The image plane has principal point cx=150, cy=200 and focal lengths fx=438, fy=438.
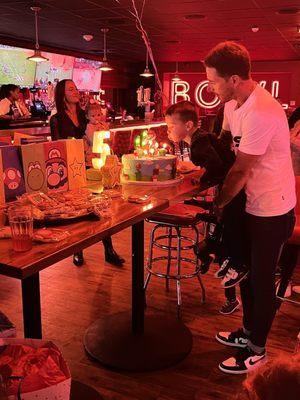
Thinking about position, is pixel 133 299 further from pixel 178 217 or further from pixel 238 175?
pixel 238 175

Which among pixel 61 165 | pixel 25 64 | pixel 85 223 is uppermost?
pixel 25 64

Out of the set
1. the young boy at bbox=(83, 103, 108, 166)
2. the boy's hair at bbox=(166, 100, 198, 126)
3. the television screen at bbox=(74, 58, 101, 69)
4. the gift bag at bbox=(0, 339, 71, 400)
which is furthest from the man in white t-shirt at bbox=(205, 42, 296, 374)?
the television screen at bbox=(74, 58, 101, 69)

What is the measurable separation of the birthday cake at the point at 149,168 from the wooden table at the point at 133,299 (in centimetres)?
8

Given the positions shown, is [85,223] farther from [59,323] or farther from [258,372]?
[59,323]

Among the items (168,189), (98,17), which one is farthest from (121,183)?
(98,17)

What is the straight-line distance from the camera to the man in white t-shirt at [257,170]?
6.40 ft

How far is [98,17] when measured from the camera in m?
7.56

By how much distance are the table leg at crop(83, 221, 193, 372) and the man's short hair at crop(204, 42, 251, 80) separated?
0.94 m

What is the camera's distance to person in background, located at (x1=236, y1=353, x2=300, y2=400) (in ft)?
1.97

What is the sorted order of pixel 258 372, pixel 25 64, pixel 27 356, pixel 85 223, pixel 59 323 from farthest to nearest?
pixel 25 64 → pixel 59 323 → pixel 85 223 → pixel 27 356 → pixel 258 372

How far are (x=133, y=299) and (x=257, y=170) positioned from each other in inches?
44.1

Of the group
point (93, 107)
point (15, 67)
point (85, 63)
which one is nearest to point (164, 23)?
point (15, 67)

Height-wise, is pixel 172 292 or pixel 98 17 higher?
pixel 98 17

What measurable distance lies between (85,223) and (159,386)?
3.56ft
